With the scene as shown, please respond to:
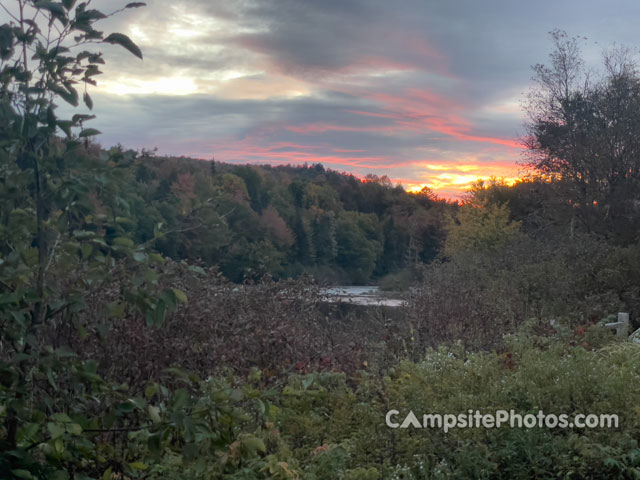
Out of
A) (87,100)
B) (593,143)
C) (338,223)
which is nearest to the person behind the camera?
(87,100)

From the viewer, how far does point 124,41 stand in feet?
7.32

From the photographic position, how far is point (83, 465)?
3.52 m

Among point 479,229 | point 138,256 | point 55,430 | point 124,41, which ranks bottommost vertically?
point 55,430

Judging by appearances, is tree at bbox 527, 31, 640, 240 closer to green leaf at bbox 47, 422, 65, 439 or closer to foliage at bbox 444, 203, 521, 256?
foliage at bbox 444, 203, 521, 256

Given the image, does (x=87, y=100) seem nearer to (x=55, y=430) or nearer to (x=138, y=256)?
(x=138, y=256)

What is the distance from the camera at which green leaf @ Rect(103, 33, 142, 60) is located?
2225 mm

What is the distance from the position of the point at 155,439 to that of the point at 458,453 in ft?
7.08

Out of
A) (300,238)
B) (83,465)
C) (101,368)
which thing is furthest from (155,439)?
(300,238)

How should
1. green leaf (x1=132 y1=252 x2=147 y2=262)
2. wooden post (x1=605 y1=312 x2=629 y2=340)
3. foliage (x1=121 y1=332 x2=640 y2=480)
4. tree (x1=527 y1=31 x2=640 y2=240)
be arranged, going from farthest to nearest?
tree (x1=527 y1=31 x2=640 y2=240) → wooden post (x1=605 y1=312 x2=629 y2=340) → foliage (x1=121 y1=332 x2=640 y2=480) → green leaf (x1=132 y1=252 x2=147 y2=262)

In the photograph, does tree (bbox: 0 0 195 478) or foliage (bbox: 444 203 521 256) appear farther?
foliage (bbox: 444 203 521 256)

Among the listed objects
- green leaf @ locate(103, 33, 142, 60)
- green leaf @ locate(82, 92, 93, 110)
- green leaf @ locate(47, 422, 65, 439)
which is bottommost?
green leaf @ locate(47, 422, 65, 439)

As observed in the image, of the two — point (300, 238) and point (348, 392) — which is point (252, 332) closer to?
point (348, 392)

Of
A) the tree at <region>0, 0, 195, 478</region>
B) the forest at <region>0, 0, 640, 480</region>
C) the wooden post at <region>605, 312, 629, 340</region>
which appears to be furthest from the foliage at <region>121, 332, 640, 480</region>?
the wooden post at <region>605, 312, 629, 340</region>

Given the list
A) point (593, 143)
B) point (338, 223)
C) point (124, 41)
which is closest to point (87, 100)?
point (124, 41)
